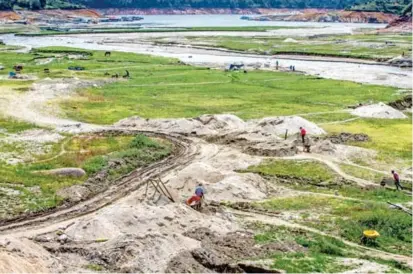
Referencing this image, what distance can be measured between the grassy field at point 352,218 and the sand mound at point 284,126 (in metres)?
16.9

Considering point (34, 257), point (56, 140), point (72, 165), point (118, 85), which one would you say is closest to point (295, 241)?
point (34, 257)

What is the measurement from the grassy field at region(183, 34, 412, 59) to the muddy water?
704 cm

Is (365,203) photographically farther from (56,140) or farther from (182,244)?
(56,140)

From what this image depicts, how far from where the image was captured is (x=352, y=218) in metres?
34.1

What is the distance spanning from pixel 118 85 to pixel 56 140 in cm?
3415

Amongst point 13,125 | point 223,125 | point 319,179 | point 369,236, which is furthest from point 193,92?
point 369,236

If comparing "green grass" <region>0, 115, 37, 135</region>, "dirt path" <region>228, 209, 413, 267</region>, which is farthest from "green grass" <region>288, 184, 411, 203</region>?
"green grass" <region>0, 115, 37, 135</region>

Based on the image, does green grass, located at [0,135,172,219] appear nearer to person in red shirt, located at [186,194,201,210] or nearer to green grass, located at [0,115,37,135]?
green grass, located at [0,115,37,135]

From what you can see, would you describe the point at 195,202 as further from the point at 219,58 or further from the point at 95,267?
the point at 219,58

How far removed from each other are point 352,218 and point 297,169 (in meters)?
10.9

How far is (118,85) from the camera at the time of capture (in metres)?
85.5

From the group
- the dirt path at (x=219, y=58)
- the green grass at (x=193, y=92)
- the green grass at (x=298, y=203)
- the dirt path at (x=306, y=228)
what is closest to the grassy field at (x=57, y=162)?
the green grass at (x=193, y=92)

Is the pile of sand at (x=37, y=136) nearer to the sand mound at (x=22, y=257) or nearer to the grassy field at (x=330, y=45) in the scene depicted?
the sand mound at (x=22, y=257)

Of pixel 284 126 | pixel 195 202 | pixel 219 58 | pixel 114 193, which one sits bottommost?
pixel 219 58
